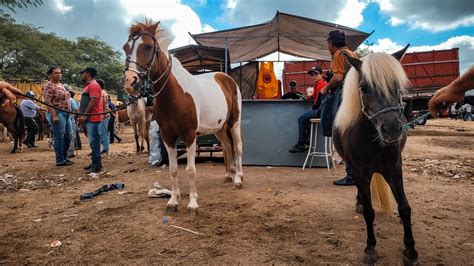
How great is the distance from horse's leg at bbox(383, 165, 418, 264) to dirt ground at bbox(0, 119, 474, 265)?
142 mm

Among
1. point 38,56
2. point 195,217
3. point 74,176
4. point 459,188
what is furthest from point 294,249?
point 38,56

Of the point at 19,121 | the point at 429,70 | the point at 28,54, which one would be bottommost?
the point at 19,121

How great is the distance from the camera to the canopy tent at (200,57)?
324 inches

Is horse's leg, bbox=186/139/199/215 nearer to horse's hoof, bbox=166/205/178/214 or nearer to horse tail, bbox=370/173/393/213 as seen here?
horse's hoof, bbox=166/205/178/214

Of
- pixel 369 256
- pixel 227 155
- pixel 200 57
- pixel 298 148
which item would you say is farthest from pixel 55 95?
pixel 369 256

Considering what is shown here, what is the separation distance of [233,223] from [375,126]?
1.82 metres

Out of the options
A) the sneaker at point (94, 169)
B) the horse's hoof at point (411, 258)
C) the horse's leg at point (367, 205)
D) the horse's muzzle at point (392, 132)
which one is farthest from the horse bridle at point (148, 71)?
the sneaker at point (94, 169)

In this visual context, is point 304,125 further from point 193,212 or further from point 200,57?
point 200,57

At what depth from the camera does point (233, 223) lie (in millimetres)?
3334

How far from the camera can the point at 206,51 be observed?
8383mm

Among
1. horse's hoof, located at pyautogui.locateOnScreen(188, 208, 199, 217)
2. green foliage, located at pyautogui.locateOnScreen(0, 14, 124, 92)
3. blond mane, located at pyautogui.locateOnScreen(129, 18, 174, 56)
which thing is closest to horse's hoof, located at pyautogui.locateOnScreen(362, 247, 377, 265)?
horse's hoof, located at pyautogui.locateOnScreen(188, 208, 199, 217)

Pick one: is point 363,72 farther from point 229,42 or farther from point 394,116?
point 229,42

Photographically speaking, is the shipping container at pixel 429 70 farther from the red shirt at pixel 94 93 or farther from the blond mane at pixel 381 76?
the blond mane at pixel 381 76

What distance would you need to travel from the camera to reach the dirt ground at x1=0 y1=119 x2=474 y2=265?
262cm
